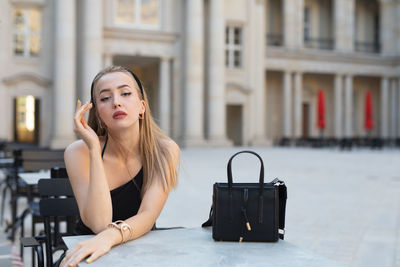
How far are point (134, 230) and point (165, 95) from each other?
91.3 ft

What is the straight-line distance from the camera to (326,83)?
42688mm

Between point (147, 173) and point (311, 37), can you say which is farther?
point (311, 37)

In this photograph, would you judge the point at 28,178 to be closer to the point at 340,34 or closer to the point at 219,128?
the point at 219,128

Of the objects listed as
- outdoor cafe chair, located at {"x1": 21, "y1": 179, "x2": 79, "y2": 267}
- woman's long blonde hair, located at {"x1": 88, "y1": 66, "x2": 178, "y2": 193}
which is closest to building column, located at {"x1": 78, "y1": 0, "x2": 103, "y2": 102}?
outdoor cafe chair, located at {"x1": 21, "y1": 179, "x2": 79, "y2": 267}

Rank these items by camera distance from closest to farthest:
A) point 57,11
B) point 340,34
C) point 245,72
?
point 57,11
point 245,72
point 340,34

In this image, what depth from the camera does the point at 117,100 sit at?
298cm

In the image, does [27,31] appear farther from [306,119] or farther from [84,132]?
[84,132]

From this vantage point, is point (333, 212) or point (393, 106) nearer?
point (333, 212)

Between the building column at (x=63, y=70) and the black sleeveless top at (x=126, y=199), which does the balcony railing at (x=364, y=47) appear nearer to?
the building column at (x=63, y=70)

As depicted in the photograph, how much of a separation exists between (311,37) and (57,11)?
76.1ft

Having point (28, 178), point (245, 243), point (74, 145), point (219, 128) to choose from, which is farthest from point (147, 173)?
point (219, 128)

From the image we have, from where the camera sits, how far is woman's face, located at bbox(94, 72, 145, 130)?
3000 mm

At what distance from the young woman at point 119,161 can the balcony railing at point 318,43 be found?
133 ft

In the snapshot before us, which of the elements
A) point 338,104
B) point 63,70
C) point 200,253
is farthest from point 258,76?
point 200,253
